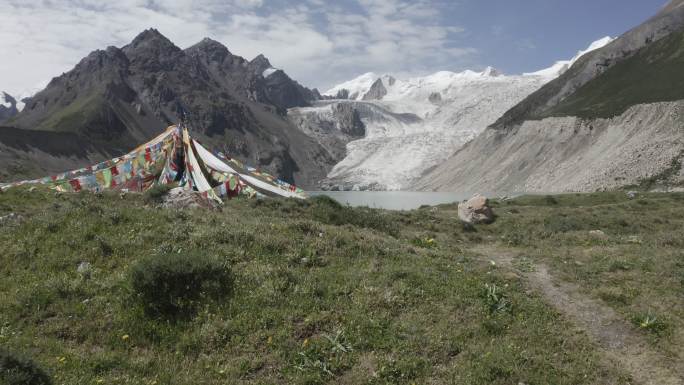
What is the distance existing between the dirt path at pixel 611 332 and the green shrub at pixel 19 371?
32.7ft

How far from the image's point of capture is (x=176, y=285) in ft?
33.9

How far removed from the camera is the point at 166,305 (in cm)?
1005

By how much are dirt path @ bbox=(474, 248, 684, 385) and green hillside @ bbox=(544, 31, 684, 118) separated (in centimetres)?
10692

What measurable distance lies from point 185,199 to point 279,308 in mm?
15097

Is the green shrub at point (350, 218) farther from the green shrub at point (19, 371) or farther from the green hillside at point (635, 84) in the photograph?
the green hillside at point (635, 84)

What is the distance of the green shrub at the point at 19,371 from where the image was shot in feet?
21.7

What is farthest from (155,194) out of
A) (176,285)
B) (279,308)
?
(279,308)

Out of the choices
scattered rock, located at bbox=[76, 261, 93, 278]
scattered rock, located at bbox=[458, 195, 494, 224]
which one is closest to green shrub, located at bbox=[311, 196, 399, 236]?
scattered rock, located at bbox=[458, 195, 494, 224]

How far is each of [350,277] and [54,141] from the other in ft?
574

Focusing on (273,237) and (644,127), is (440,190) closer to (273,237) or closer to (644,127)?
(644,127)

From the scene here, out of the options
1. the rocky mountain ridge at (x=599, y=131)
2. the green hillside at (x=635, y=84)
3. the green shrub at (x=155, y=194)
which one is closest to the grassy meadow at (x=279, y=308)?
the green shrub at (x=155, y=194)

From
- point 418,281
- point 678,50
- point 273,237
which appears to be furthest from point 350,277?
point 678,50

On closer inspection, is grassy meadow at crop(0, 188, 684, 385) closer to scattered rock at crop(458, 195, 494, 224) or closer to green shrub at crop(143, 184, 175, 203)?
green shrub at crop(143, 184, 175, 203)

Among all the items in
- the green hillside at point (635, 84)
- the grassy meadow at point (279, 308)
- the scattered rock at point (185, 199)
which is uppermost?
the green hillside at point (635, 84)
